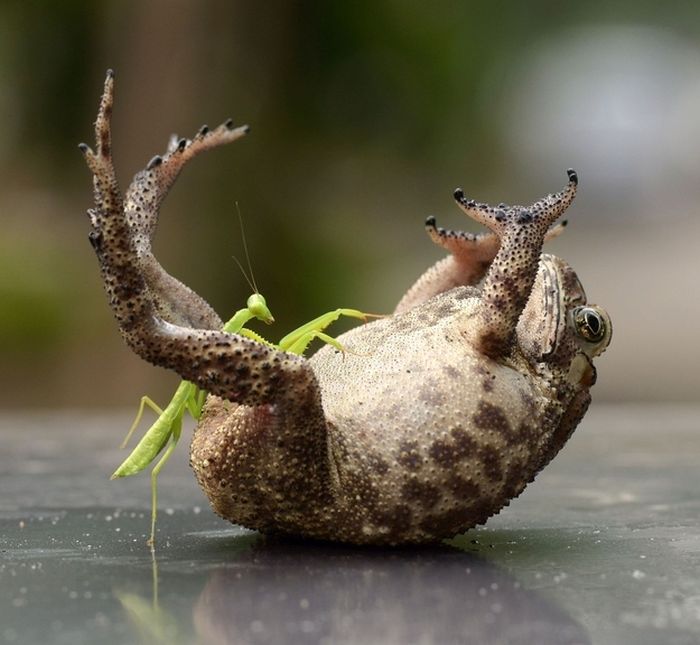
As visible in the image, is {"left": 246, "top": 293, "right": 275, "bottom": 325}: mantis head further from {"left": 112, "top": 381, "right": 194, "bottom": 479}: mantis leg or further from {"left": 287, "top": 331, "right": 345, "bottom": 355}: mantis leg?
{"left": 112, "top": 381, "right": 194, "bottom": 479}: mantis leg

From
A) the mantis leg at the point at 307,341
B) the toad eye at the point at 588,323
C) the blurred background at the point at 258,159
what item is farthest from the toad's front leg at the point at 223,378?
the blurred background at the point at 258,159

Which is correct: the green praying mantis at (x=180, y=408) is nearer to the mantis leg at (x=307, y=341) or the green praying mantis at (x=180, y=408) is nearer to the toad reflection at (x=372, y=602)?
the mantis leg at (x=307, y=341)

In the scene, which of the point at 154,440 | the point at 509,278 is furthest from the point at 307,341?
the point at 509,278

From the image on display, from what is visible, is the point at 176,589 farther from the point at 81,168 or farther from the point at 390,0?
the point at 390,0

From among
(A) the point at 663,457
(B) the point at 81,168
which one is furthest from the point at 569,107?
(A) the point at 663,457

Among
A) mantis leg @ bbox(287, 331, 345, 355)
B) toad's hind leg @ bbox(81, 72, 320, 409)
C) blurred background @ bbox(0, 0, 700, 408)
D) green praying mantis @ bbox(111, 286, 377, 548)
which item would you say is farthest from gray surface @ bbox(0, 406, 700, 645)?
blurred background @ bbox(0, 0, 700, 408)

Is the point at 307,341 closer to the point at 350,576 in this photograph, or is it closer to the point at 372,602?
the point at 350,576

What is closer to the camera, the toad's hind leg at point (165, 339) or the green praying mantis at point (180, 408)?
the toad's hind leg at point (165, 339)
